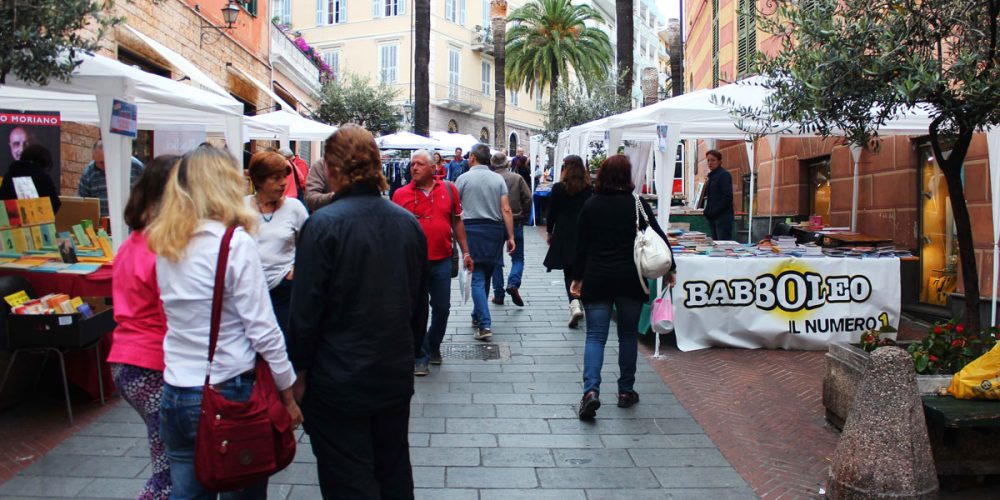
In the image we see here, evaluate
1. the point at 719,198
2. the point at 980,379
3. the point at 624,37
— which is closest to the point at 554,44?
the point at 624,37

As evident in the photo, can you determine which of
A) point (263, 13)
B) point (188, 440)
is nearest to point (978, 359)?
point (188, 440)

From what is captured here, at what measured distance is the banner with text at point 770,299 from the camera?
7773 millimetres

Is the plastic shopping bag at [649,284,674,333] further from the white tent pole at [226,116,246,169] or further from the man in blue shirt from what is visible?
the man in blue shirt

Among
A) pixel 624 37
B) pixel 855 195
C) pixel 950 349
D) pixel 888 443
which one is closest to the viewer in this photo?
pixel 888 443

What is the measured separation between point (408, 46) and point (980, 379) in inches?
1684

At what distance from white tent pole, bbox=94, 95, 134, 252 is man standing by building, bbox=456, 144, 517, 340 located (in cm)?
304

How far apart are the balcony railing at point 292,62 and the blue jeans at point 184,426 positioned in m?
19.6

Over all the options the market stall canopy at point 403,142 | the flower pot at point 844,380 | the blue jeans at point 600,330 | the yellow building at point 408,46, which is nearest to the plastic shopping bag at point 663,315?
the blue jeans at point 600,330

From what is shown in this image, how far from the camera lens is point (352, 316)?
2.98m

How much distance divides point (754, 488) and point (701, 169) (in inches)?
872

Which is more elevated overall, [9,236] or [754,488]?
[9,236]

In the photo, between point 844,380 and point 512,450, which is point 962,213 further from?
point 512,450

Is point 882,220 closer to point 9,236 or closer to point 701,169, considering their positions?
point 9,236

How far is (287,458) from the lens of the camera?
9.29 ft
